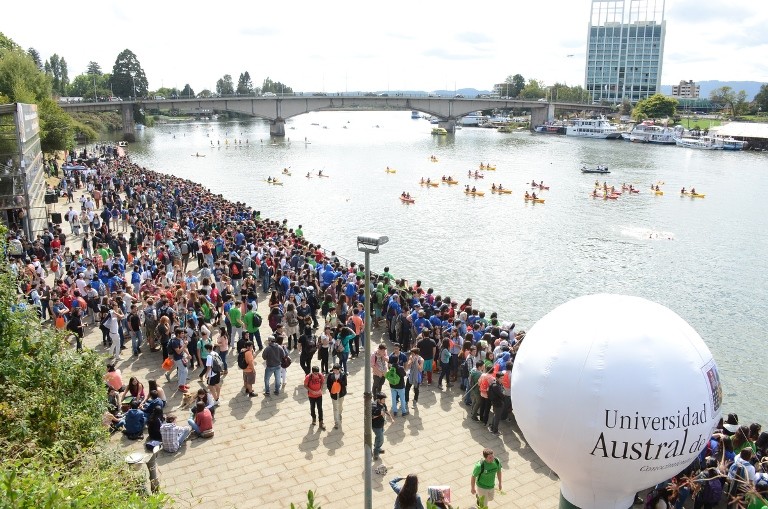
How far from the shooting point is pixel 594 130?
120 meters

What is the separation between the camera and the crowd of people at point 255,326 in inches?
500

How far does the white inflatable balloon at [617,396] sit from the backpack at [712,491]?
3.30m

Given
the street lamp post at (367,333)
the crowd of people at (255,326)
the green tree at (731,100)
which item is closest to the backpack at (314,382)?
the crowd of people at (255,326)

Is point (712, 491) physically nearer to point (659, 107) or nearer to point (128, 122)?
point (128, 122)

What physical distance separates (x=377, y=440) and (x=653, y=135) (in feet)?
364

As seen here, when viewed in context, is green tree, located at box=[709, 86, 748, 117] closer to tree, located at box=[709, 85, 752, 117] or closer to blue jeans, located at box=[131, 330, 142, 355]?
tree, located at box=[709, 85, 752, 117]

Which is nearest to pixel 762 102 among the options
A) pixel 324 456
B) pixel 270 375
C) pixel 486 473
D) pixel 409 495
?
pixel 270 375

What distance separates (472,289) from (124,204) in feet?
70.9

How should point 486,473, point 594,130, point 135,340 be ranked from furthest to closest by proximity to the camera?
point 594,130 → point 135,340 → point 486,473

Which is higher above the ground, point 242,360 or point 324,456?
point 242,360

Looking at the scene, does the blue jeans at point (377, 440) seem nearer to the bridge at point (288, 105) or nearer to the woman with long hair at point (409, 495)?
the woman with long hair at point (409, 495)

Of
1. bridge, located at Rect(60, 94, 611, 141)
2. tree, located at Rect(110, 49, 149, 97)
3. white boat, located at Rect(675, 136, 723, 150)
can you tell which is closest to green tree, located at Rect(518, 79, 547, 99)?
bridge, located at Rect(60, 94, 611, 141)

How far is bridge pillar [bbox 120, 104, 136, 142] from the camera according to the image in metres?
103

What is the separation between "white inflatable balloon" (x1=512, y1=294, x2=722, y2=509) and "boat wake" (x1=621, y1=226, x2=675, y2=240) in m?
34.2
